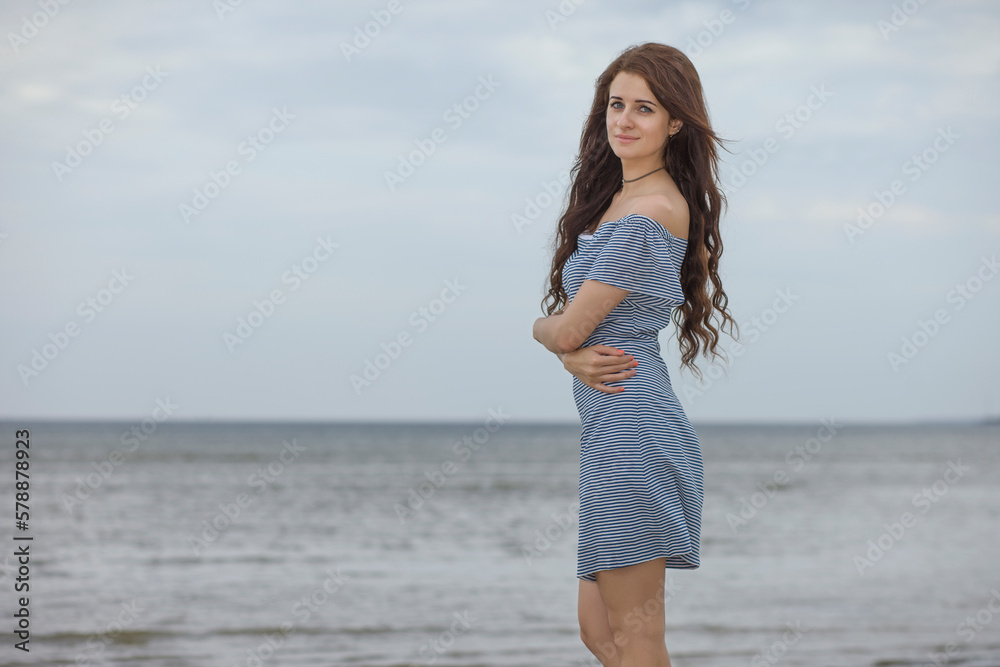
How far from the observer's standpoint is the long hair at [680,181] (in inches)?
87.4

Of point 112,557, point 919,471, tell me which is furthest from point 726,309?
point 919,471

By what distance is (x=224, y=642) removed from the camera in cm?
736

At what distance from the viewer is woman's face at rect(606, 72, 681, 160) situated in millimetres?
2223

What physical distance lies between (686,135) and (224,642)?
649 centimetres

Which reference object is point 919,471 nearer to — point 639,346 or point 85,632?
point 85,632
